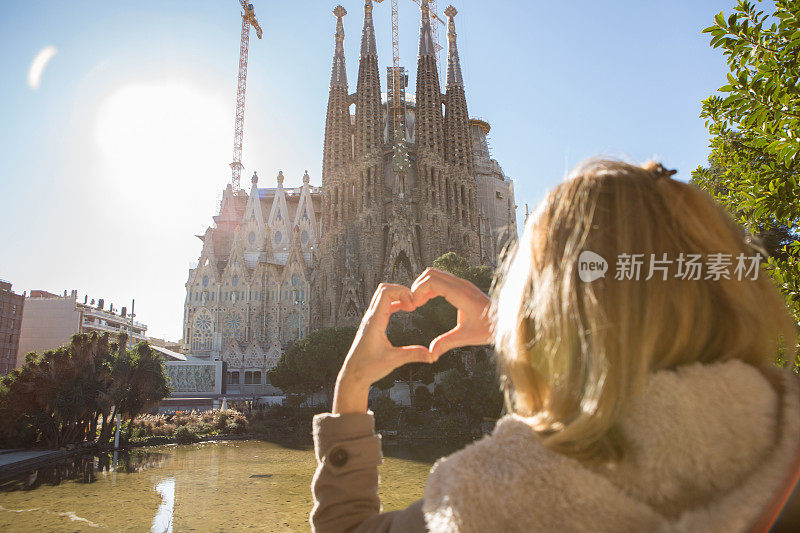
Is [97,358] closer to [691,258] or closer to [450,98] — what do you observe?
[691,258]

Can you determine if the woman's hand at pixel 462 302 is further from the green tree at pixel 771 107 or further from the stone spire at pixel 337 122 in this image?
the stone spire at pixel 337 122

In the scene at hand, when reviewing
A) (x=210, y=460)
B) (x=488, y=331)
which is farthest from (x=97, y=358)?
(x=488, y=331)

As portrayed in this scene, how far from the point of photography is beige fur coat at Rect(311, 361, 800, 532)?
2.01 ft

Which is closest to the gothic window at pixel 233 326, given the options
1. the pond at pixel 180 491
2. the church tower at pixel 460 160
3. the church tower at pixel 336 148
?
the church tower at pixel 336 148

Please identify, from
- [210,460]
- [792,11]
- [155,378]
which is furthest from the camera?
[155,378]

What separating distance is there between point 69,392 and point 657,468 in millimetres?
17120

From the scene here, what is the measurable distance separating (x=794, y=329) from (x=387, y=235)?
32.9 meters

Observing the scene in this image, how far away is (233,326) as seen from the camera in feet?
123

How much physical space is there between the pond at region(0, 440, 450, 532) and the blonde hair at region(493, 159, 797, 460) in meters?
8.08

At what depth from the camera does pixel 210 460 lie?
44.7 ft

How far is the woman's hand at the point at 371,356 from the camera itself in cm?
106

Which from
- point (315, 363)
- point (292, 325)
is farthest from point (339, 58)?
point (315, 363)

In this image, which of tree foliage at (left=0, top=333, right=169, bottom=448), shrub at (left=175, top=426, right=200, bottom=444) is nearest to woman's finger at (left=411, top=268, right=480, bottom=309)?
tree foliage at (left=0, top=333, right=169, bottom=448)

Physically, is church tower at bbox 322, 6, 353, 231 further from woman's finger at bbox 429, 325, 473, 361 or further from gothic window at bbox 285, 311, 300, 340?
woman's finger at bbox 429, 325, 473, 361
